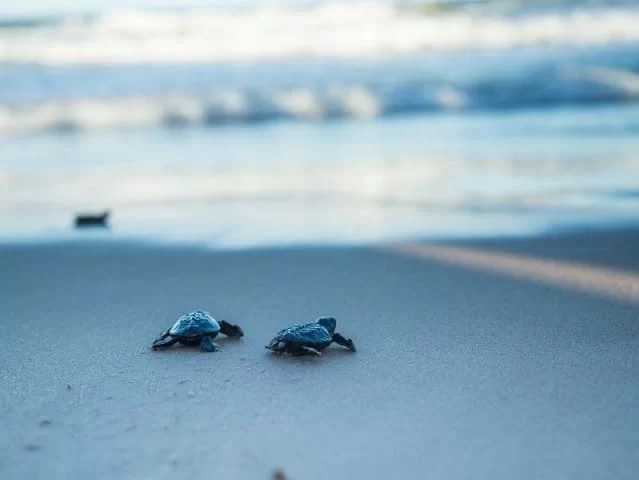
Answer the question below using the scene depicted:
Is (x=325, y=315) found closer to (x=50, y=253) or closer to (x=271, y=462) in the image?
(x=271, y=462)

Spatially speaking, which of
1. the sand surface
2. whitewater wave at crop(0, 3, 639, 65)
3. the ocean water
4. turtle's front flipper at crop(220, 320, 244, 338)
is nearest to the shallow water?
the ocean water

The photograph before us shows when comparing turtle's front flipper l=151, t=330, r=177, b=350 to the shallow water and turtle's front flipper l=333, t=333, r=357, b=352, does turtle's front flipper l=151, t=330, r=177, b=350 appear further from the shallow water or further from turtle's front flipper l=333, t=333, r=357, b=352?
the shallow water

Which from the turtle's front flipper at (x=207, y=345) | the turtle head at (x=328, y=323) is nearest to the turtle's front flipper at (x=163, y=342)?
the turtle's front flipper at (x=207, y=345)

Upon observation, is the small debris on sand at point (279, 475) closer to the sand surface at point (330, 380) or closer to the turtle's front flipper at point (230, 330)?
the sand surface at point (330, 380)

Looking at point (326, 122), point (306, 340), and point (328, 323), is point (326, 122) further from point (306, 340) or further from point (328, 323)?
point (306, 340)

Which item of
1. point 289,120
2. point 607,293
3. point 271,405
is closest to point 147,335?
point 271,405
